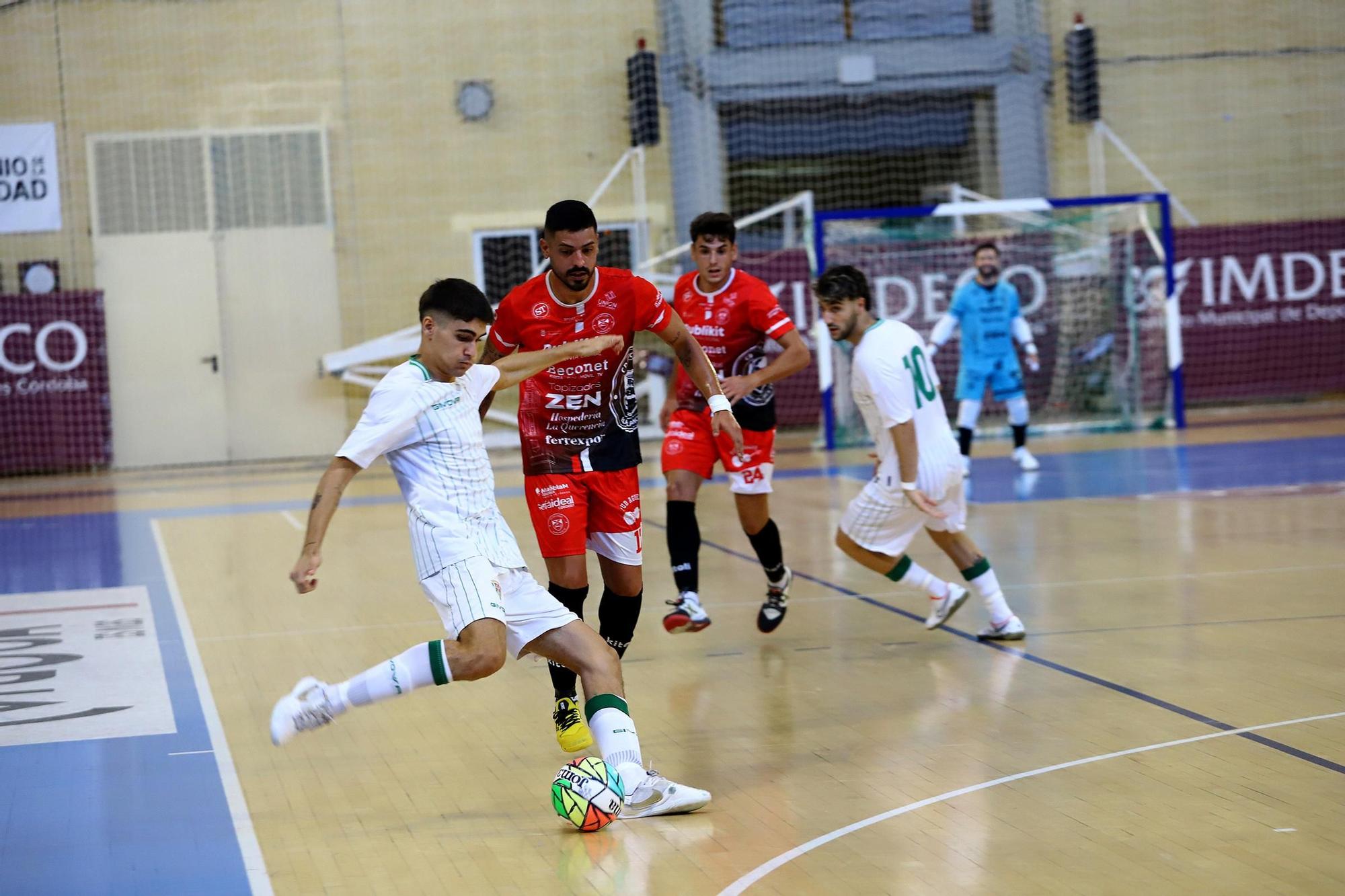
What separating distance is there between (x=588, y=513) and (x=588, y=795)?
56.1 inches

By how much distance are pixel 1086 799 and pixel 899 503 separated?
2500 mm

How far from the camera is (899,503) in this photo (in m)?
6.68

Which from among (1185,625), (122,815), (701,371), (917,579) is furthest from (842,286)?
(122,815)

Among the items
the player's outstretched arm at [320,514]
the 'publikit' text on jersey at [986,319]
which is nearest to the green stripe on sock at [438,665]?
the player's outstretched arm at [320,514]

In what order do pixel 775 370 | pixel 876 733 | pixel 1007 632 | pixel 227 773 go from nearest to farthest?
pixel 227 773, pixel 876 733, pixel 1007 632, pixel 775 370

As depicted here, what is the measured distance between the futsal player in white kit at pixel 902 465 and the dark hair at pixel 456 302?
2328mm

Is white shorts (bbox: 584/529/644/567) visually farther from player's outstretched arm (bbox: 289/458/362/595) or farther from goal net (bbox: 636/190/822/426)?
goal net (bbox: 636/190/822/426)

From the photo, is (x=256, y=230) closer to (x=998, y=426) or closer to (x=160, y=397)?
(x=160, y=397)

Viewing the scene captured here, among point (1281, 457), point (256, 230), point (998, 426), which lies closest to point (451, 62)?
point (256, 230)

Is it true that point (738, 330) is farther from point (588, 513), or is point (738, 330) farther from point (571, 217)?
point (571, 217)

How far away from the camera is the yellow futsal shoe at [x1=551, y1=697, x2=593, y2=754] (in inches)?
200

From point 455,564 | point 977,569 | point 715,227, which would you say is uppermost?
point 715,227

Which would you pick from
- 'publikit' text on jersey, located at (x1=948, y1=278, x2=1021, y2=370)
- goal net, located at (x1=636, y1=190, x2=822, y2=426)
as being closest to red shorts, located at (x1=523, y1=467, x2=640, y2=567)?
'publikit' text on jersey, located at (x1=948, y1=278, x2=1021, y2=370)

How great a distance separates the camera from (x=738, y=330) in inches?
284
